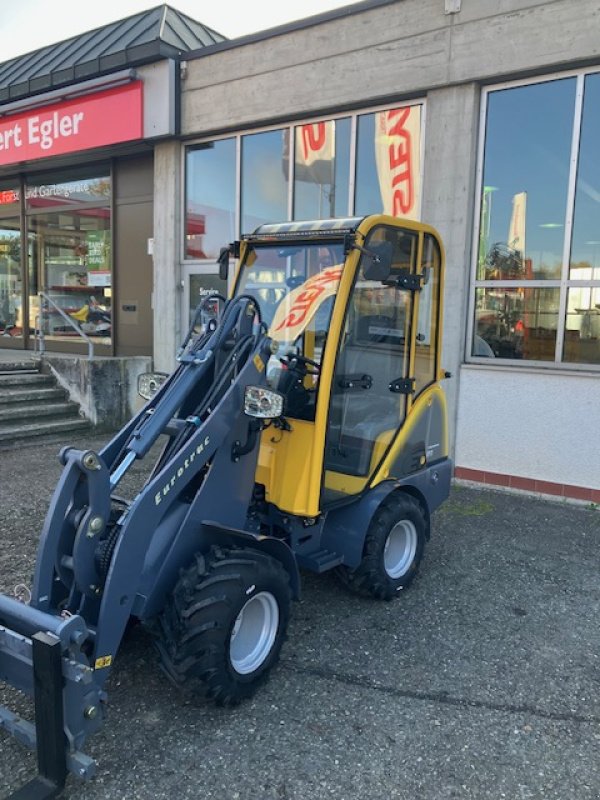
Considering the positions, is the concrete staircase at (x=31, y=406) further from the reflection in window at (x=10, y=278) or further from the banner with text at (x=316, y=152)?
the banner with text at (x=316, y=152)

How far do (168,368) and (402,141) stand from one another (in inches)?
176

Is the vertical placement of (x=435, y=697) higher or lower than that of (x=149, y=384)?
lower

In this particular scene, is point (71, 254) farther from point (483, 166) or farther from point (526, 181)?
point (526, 181)

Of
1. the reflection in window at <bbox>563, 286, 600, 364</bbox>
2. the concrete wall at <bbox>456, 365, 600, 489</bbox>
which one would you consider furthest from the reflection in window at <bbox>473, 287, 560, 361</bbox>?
the concrete wall at <bbox>456, 365, 600, 489</bbox>

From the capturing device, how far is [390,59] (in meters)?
6.89

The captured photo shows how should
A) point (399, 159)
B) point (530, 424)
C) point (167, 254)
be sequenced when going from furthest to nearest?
point (167, 254), point (399, 159), point (530, 424)

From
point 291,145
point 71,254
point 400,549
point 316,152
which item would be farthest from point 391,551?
point 71,254

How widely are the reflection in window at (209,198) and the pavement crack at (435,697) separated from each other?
6.58 m

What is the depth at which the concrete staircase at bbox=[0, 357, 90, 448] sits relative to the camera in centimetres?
781

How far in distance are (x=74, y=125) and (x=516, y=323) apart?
7.04 metres

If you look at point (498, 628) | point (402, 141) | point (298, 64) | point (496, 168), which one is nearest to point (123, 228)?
point (298, 64)

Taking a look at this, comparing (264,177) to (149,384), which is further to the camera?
(264,177)

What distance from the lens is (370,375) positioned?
12.8ft

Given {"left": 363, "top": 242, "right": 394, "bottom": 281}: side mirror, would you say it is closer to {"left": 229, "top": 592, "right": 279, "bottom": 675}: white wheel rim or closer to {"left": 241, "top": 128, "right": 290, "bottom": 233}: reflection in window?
{"left": 229, "top": 592, "right": 279, "bottom": 675}: white wheel rim
